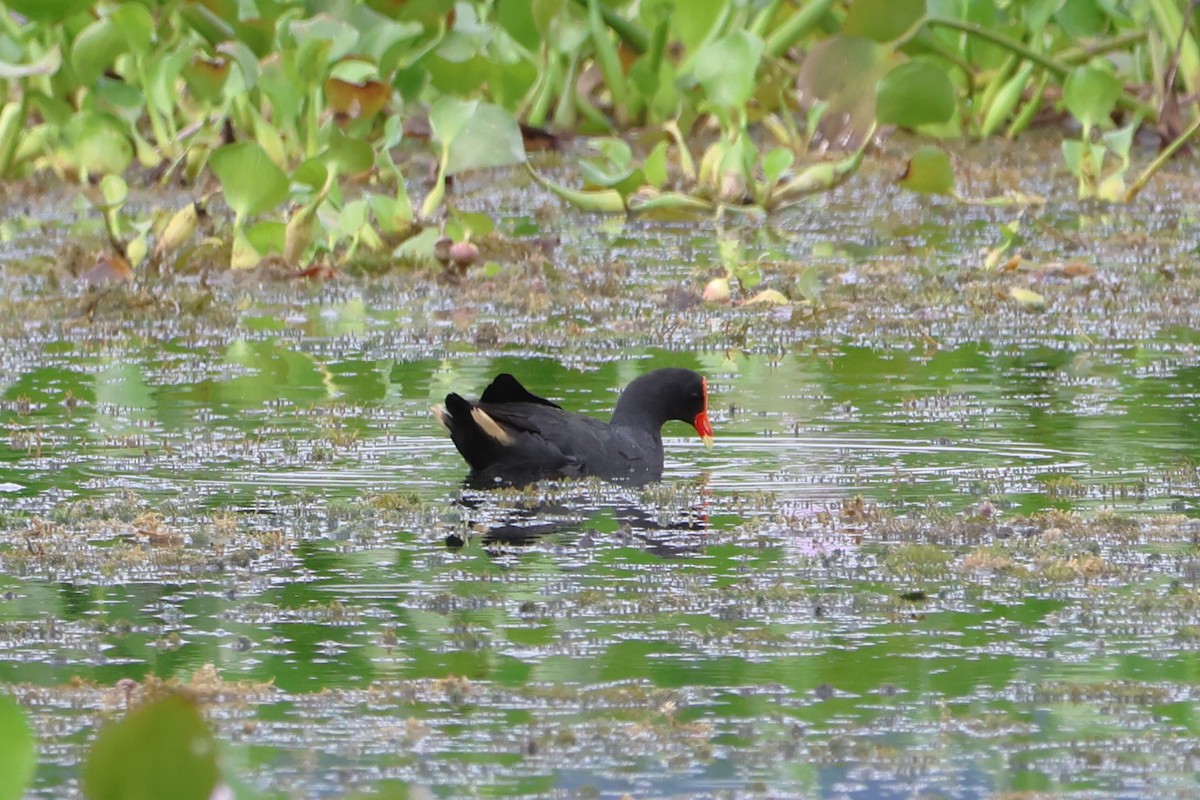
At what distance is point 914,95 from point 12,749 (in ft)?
30.1

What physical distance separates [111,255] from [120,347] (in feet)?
5.67

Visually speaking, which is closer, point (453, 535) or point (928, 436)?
point (453, 535)

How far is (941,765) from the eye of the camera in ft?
13.2

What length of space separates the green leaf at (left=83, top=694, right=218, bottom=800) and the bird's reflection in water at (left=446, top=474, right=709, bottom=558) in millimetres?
3226

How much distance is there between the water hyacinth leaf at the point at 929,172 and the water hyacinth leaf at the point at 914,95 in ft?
0.55

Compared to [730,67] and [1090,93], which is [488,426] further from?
[1090,93]

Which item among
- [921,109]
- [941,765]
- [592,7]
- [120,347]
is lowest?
[941,765]

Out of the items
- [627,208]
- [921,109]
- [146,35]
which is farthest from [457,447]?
[146,35]

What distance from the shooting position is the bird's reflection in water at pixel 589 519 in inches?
233

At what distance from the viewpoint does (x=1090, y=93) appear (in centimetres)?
1298

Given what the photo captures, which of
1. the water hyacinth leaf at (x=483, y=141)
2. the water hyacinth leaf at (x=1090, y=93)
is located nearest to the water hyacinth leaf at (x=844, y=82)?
the water hyacinth leaf at (x=1090, y=93)

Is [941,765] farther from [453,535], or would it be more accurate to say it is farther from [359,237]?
[359,237]

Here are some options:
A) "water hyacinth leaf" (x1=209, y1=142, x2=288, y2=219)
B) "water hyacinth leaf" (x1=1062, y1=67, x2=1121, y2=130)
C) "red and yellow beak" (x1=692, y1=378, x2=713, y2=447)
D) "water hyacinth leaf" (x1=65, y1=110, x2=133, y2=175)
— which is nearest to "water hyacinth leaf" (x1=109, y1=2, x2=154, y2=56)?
"water hyacinth leaf" (x1=65, y1=110, x2=133, y2=175)

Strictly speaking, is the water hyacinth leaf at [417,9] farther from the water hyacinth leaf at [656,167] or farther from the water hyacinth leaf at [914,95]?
the water hyacinth leaf at [914,95]
